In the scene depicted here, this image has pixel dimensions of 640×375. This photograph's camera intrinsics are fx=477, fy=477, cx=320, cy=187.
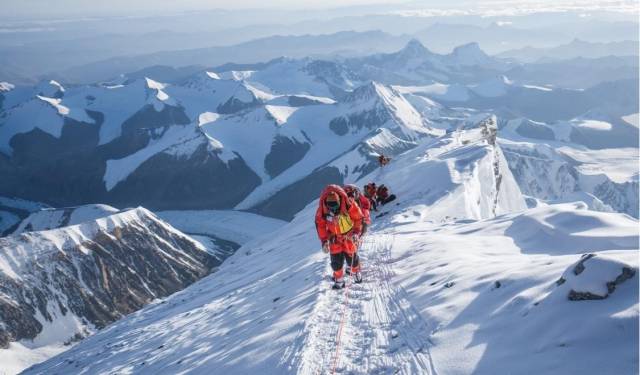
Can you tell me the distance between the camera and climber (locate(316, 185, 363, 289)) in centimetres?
1912

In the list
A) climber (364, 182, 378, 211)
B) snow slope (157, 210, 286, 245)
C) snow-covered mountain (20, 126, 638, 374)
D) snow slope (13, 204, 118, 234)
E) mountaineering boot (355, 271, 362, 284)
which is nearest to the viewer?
snow-covered mountain (20, 126, 638, 374)

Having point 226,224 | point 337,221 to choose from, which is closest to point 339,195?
point 337,221

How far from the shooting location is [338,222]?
1911 cm

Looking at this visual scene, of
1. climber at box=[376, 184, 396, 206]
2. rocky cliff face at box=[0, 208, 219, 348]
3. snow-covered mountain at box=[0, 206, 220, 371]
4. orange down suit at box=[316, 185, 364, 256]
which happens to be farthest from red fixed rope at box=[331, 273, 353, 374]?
rocky cliff face at box=[0, 208, 219, 348]

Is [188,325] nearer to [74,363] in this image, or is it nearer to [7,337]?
[74,363]

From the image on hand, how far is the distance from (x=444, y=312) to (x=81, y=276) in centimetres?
9959

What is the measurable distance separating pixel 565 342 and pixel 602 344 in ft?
2.82

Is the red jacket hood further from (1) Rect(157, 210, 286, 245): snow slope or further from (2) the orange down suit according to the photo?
(1) Rect(157, 210, 286, 245): snow slope

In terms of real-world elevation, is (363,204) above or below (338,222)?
below

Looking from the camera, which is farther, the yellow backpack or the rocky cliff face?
the rocky cliff face

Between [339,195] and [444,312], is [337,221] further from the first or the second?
[444,312]

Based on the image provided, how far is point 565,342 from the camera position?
11.0 m

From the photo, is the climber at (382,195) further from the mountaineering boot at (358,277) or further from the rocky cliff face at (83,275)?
the rocky cliff face at (83,275)

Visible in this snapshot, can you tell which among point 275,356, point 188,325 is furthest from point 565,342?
point 188,325
